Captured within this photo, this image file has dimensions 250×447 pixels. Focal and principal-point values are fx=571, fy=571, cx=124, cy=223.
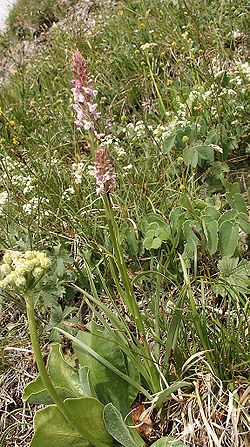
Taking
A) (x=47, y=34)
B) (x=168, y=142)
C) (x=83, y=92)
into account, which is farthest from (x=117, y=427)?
(x=47, y=34)

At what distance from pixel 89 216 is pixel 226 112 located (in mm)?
987

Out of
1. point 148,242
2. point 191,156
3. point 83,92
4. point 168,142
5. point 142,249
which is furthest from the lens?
point 168,142

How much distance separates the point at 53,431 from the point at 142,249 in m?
1.08

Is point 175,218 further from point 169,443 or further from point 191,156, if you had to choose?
point 169,443

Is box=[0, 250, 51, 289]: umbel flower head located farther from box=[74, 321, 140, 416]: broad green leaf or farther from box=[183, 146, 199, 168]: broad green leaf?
box=[183, 146, 199, 168]: broad green leaf

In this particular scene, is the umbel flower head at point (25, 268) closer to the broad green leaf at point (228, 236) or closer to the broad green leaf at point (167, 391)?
the broad green leaf at point (167, 391)

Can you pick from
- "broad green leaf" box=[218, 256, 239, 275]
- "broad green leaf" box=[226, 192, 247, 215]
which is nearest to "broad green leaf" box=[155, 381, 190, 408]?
"broad green leaf" box=[218, 256, 239, 275]

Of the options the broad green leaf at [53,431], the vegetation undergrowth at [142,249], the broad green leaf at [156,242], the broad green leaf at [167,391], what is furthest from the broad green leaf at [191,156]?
the broad green leaf at [53,431]

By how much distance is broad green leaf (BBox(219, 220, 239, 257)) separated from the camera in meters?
2.41

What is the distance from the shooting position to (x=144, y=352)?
82.7 inches

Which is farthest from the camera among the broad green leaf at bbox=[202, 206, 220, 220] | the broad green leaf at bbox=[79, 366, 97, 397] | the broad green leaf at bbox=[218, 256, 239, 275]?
the broad green leaf at bbox=[202, 206, 220, 220]

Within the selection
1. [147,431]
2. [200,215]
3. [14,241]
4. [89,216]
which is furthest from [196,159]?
[147,431]

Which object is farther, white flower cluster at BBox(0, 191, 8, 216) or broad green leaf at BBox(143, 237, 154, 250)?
white flower cluster at BBox(0, 191, 8, 216)

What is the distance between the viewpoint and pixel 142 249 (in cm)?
277
